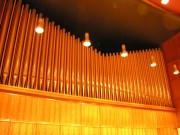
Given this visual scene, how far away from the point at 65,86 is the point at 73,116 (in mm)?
851

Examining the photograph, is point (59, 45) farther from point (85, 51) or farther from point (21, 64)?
point (21, 64)

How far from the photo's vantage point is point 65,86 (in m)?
5.59

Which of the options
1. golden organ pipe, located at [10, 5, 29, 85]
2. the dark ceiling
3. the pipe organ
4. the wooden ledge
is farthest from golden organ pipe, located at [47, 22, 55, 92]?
the dark ceiling

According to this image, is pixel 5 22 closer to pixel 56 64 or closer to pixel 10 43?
pixel 10 43

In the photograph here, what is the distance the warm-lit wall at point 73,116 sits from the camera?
4590 millimetres

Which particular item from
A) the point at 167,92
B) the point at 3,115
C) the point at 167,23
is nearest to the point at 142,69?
the point at 167,92

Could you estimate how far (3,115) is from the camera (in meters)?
4.41

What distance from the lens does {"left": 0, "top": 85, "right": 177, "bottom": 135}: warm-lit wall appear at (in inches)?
181

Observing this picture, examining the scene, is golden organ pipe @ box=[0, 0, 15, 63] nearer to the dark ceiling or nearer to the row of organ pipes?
the row of organ pipes

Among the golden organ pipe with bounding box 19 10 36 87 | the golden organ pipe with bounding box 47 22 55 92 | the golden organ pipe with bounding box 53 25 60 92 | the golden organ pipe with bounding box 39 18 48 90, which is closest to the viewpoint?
the golden organ pipe with bounding box 19 10 36 87

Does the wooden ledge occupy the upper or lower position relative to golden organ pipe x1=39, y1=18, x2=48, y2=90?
lower

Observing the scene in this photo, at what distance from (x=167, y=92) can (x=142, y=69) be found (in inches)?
54.8

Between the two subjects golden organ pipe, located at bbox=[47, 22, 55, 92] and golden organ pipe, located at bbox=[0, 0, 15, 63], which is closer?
golden organ pipe, located at bbox=[0, 0, 15, 63]

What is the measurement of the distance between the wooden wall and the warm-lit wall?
752 mm
